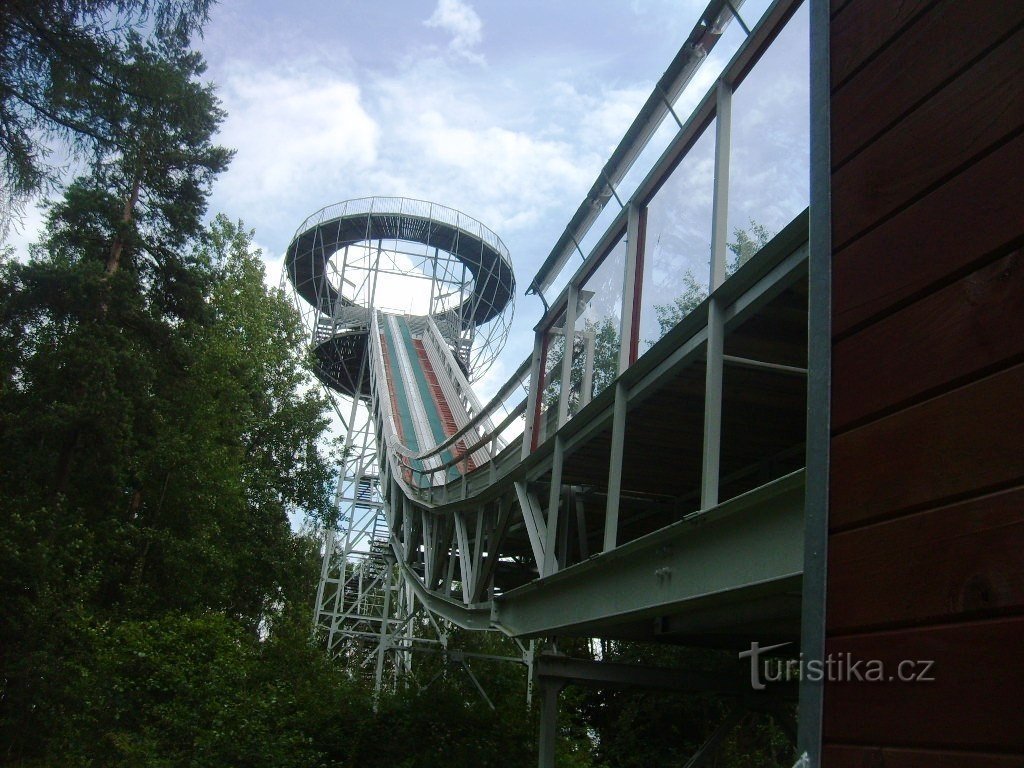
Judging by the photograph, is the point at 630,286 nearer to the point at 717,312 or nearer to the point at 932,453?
the point at 717,312

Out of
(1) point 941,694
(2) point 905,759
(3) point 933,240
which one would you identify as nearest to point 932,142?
(3) point 933,240

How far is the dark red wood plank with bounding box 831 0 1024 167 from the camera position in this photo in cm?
158

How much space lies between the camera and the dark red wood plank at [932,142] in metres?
1.50

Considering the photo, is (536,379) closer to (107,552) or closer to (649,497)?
(649,497)

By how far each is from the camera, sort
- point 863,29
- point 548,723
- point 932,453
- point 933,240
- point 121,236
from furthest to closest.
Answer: point 121,236, point 548,723, point 863,29, point 933,240, point 932,453

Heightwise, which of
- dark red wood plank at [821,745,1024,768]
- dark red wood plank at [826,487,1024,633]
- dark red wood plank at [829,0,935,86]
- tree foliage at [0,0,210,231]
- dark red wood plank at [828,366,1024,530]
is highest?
tree foliage at [0,0,210,231]

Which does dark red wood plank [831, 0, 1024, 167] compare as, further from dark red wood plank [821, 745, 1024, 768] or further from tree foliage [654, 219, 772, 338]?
tree foliage [654, 219, 772, 338]

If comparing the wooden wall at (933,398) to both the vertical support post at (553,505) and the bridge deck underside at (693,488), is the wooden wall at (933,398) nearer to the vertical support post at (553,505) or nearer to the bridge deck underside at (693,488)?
the bridge deck underside at (693,488)

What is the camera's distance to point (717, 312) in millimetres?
4379

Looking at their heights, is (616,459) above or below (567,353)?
below

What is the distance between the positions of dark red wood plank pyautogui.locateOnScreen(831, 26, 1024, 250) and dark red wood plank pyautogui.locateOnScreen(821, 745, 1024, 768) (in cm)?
97

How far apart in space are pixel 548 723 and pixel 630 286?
383 centimetres

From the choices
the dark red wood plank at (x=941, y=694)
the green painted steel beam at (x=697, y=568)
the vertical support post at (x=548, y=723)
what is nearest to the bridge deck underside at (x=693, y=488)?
the green painted steel beam at (x=697, y=568)

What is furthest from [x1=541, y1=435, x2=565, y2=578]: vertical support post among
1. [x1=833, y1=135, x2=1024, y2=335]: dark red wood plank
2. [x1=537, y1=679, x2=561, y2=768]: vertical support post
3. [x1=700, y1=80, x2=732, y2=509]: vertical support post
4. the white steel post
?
[x1=833, y1=135, x2=1024, y2=335]: dark red wood plank
